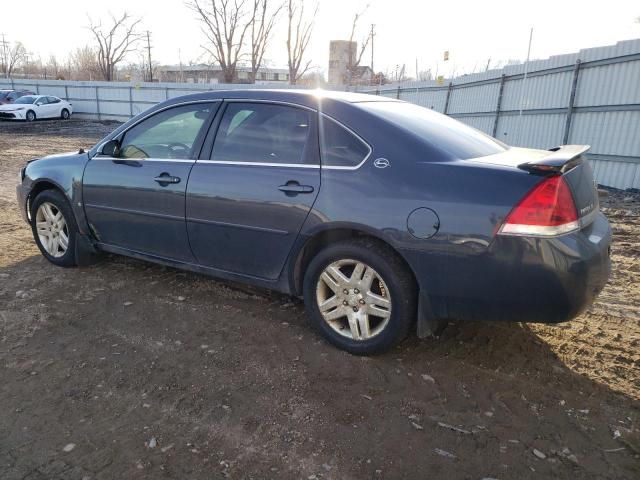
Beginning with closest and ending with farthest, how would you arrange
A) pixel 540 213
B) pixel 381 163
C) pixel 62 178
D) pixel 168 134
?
1. pixel 540 213
2. pixel 381 163
3. pixel 168 134
4. pixel 62 178

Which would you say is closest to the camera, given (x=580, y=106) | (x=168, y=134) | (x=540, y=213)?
(x=540, y=213)

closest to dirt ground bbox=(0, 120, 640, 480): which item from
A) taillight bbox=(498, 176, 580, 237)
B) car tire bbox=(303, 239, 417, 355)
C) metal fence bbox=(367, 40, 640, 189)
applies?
car tire bbox=(303, 239, 417, 355)

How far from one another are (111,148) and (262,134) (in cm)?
156

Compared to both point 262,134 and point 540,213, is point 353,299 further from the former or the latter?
point 262,134

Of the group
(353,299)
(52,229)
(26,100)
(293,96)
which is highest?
(293,96)

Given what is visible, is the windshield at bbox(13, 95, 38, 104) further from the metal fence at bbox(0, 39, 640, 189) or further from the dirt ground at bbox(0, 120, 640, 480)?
the dirt ground at bbox(0, 120, 640, 480)

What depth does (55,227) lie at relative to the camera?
4875mm

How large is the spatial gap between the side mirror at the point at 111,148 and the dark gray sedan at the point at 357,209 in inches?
0.5

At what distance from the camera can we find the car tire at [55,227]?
4703mm

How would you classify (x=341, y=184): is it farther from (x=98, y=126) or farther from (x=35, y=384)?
(x=98, y=126)

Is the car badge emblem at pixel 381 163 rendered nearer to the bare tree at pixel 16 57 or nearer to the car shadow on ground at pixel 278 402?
the car shadow on ground at pixel 278 402

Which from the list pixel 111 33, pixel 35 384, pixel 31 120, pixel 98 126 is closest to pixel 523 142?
pixel 35 384

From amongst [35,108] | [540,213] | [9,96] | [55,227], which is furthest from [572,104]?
[9,96]

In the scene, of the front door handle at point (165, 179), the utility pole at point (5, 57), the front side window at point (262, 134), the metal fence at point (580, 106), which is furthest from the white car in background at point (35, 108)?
the utility pole at point (5, 57)
